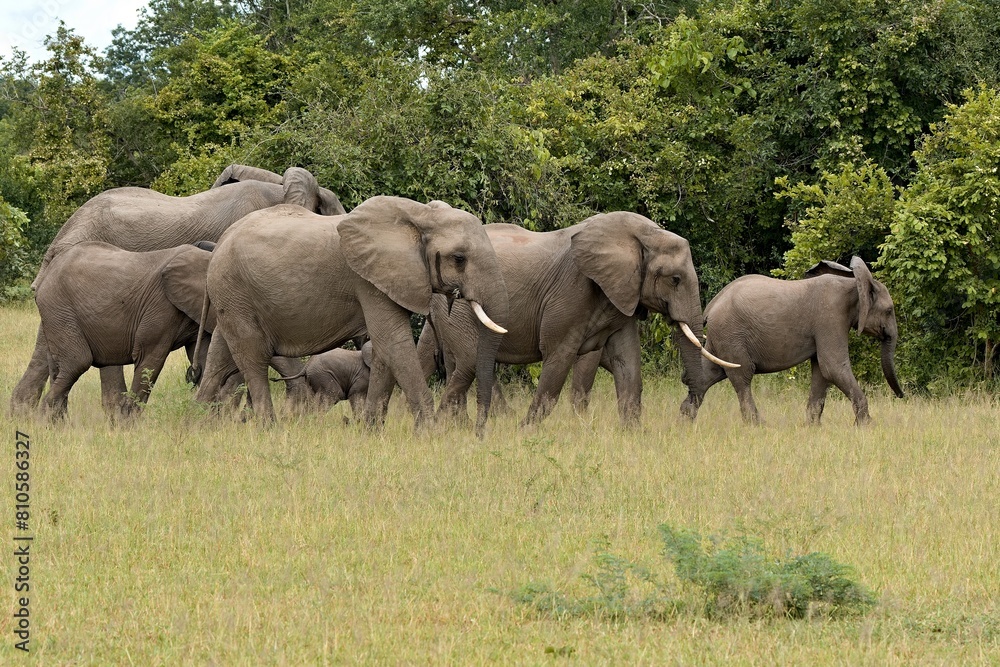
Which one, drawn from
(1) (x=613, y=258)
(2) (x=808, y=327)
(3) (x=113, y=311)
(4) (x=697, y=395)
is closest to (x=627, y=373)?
(1) (x=613, y=258)

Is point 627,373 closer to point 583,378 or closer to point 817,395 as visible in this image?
point 583,378

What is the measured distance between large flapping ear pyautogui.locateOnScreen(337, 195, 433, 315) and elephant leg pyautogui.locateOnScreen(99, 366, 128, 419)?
3.02m

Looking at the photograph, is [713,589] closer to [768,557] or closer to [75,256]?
[768,557]

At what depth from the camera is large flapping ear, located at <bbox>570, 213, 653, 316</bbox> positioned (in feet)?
39.7

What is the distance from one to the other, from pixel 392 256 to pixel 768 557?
4.80 meters

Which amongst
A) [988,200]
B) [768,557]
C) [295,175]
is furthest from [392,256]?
[988,200]

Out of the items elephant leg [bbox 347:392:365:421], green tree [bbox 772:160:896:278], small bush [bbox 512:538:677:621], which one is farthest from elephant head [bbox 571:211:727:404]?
small bush [bbox 512:538:677:621]

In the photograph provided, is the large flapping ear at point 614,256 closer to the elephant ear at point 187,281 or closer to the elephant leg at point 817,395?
the elephant leg at point 817,395

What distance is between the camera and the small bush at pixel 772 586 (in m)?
6.74

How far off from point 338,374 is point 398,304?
11.9 feet

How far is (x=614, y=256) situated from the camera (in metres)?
12.1

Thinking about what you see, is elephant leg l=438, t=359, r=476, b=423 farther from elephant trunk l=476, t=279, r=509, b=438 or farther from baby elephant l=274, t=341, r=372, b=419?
baby elephant l=274, t=341, r=372, b=419

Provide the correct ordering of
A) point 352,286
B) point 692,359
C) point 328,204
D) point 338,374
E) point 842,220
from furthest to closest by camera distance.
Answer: point 842,220 → point 338,374 → point 328,204 → point 692,359 → point 352,286

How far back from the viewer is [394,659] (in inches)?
235
